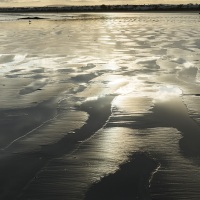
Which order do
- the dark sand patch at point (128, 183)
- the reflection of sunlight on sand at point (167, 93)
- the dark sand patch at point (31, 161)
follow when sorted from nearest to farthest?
the dark sand patch at point (128, 183) → the dark sand patch at point (31, 161) → the reflection of sunlight on sand at point (167, 93)

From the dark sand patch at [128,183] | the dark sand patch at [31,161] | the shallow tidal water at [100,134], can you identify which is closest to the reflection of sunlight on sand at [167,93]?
the shallow tidal water at [100,134]

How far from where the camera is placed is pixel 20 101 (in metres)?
7.23

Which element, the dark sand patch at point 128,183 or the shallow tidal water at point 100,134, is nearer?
the dark sand patch at point 128,183

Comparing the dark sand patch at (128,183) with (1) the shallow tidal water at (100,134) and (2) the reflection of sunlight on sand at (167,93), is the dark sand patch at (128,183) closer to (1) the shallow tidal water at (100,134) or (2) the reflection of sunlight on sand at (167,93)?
(1) the shallow tidal water at (100,134)

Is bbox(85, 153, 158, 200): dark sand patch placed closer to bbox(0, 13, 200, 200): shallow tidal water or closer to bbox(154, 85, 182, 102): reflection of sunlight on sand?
bbox(0, 13, 200, 200): shallow tidal water

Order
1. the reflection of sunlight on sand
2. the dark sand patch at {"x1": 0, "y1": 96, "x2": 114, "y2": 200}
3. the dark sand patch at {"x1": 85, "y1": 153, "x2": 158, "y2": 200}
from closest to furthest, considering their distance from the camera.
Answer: the dark sand patch at {"x1": 85, "y1": 153, "x2": 158, "y2": 200}, the dark sand patch at {"x1": 0, "y1": 96, "x2": 114, "y2": 200}, the reflection of sunlight on sand

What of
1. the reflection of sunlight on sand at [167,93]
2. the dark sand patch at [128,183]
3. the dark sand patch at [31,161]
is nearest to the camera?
the dark sand patch at [128,183]

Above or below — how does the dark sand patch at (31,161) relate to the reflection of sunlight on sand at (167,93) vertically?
above

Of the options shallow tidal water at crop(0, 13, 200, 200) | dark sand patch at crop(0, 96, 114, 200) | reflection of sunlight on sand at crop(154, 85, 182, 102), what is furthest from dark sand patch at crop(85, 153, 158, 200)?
reflection of sunlight on sand at crop(154, 85, 182, 102)

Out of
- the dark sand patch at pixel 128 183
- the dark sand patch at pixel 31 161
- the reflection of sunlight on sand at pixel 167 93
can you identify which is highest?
the dark sand patch at pixel 128 183

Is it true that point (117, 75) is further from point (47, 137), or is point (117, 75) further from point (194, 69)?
point (47, 137)

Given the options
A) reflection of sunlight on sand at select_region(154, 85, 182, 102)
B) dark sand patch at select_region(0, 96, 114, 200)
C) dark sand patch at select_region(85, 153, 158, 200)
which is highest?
dark sand patch at select_region(85, 153, 158, 200)

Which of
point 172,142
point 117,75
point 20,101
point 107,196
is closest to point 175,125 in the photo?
point 172,142

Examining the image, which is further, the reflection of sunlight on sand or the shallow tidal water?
the reflection of sunlight on sand
